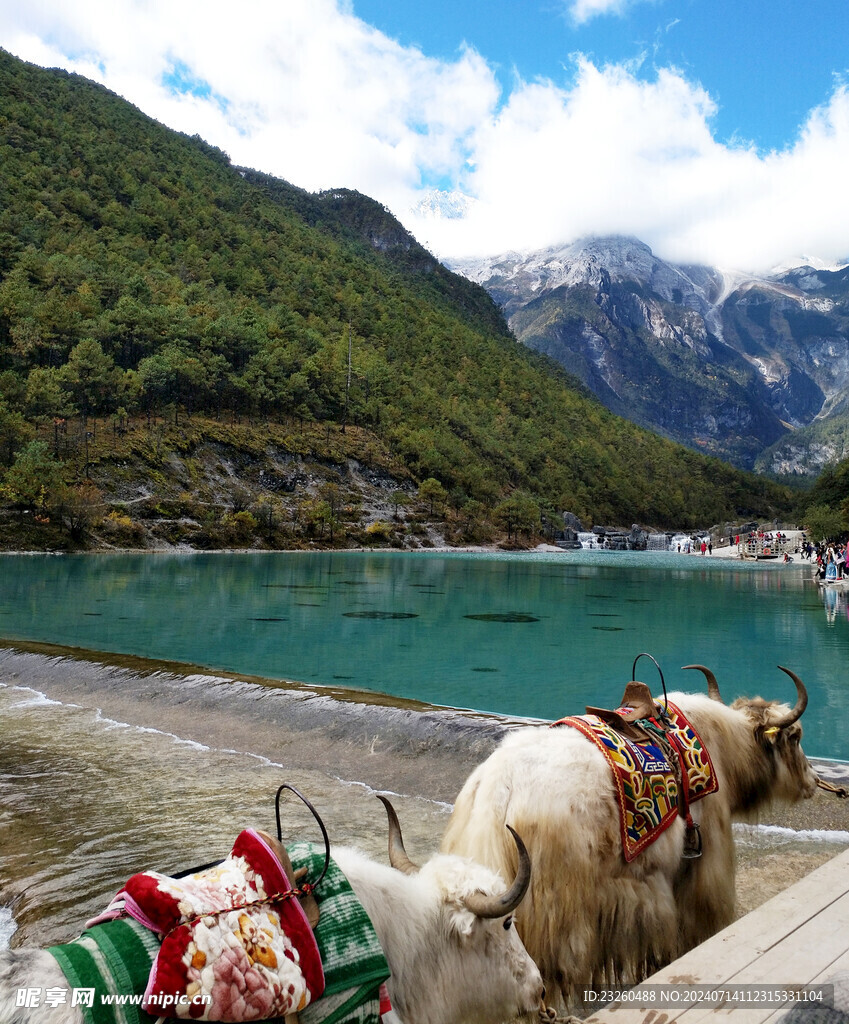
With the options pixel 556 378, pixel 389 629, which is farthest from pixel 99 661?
pixel 556 378

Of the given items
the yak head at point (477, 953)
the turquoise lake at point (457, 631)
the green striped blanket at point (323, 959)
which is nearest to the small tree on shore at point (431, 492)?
the turquoise lake at point (457, 631)

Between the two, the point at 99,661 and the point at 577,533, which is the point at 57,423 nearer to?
the point at 99,661

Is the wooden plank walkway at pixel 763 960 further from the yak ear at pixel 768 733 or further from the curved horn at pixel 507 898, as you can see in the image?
the yak ear at pixel 768 733

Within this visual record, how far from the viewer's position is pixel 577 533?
116438 mm

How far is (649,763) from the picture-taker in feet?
13.3

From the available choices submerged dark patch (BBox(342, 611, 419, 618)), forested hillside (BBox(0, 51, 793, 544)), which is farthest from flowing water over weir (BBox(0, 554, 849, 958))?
forested hillside (BBox(0, 51, 793, 544))

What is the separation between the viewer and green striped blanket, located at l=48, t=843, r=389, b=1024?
2002mm

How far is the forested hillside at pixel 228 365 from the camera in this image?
7412 cm

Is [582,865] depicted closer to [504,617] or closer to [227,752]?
[227,752]

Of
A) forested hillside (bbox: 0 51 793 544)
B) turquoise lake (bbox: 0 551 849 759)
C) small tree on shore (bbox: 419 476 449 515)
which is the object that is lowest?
turquoise lake (bbox: 0 551 849 759)

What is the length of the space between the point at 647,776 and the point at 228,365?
298ft

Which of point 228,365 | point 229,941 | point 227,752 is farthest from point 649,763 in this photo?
point 228,365

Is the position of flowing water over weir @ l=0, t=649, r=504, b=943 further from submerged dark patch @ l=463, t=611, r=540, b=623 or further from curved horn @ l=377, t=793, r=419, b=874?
submerged dark patch @ l=463, t=611, r=540, b=623

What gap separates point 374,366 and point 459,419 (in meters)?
Answer: 19.7
